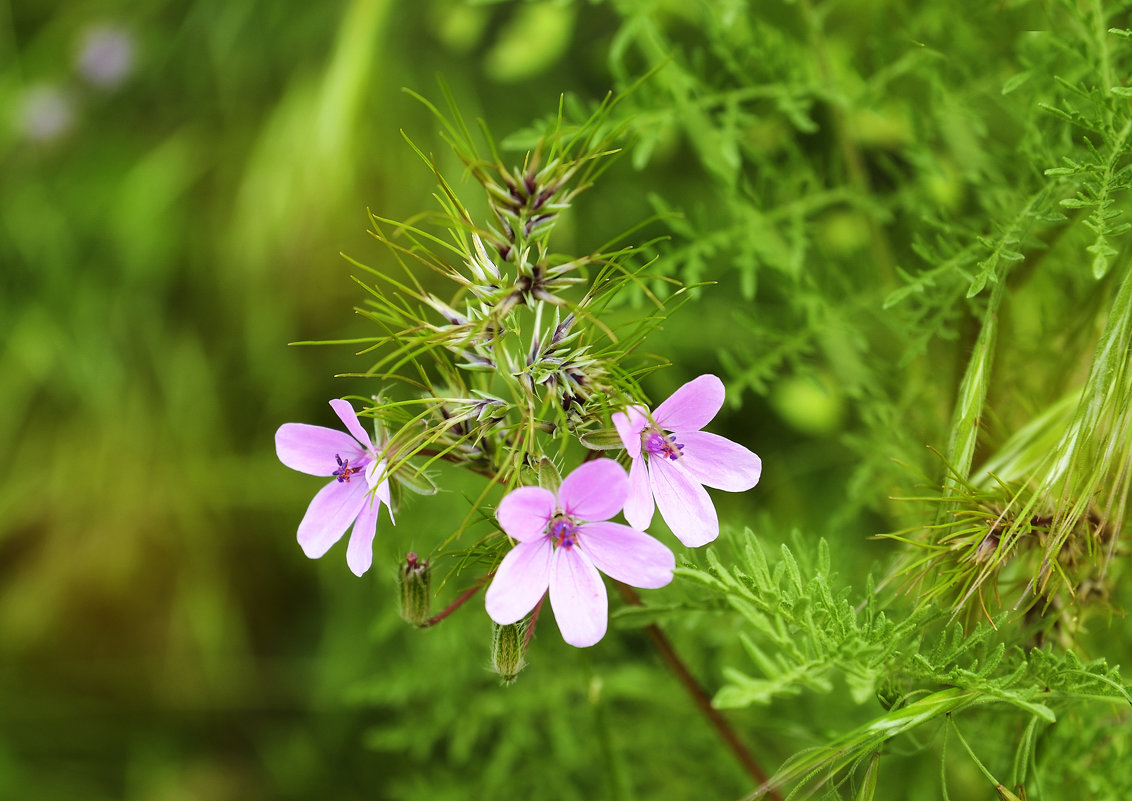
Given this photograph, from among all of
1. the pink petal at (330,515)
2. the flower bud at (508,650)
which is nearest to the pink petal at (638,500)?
the flower bud at (508,650)

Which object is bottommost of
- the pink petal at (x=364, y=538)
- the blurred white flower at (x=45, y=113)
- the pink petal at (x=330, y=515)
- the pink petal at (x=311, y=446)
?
the pink petal at (x=364, y=538)

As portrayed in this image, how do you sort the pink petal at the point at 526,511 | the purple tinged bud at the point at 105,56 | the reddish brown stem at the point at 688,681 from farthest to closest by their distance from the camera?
the purple tinged bud at the point at 105,56
the reddish brown stem at the point at 688,681
the pink petal at the point at 526,511

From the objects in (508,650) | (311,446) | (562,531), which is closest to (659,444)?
(562,531)

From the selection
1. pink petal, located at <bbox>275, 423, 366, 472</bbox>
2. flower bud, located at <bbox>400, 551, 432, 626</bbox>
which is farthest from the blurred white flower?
flower bud, located at <bbox>400, 551, 432, 626</bbox>

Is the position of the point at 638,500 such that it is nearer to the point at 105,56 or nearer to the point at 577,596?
the point at 577,596

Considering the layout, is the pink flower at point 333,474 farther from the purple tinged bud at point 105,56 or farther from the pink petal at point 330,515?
the purple tinged bud at point 105,56

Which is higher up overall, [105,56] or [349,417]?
[105,56]

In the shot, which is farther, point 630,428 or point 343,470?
point 343,470

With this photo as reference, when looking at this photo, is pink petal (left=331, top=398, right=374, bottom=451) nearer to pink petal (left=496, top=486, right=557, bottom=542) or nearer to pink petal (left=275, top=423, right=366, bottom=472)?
pink petal (left=275, top=423, right=366, bottom=472)
